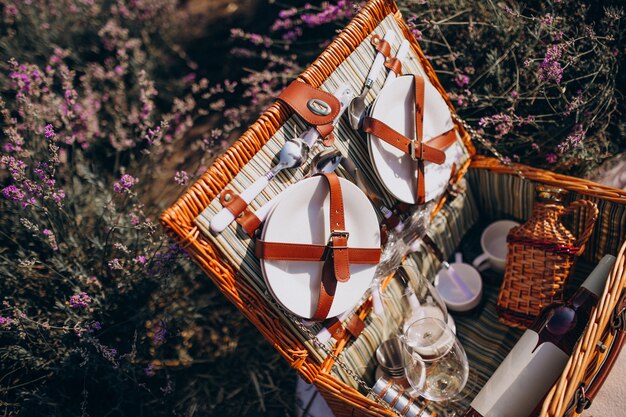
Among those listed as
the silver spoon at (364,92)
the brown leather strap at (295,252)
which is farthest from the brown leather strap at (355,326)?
the silver spoon at (364,92)

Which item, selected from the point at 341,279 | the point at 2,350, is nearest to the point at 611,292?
the point at 341,279

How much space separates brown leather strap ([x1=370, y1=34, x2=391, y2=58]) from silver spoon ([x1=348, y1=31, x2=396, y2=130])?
0.01m

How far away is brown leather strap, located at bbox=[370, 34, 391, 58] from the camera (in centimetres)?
163

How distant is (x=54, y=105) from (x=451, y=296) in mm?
1866

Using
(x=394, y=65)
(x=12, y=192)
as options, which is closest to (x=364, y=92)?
(x=394, y=65)

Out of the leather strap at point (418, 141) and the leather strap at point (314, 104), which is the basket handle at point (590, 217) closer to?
the leather strap at point (418, 141)

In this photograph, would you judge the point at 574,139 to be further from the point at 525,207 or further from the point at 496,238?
the point at 496,238

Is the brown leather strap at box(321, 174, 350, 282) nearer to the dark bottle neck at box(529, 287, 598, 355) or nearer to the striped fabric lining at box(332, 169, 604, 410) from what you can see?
the striped fabric lining at box(332, 169, 604, 410)

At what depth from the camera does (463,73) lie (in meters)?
2.00

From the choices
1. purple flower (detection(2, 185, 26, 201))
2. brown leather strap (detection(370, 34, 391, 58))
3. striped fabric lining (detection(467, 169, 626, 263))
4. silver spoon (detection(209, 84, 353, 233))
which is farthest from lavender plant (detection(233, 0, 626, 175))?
purple flower (detection(2, 185, 26, 201))

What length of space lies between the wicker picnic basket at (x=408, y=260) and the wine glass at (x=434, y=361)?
5.9 inches

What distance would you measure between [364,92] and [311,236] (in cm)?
56

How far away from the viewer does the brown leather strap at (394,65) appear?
1621 millimetres

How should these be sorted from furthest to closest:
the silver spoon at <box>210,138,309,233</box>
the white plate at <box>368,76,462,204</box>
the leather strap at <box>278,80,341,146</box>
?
the white plate at <box>368,76,462,204</box>
the leather strap at <box>278,80,341,146</box>
the silver spoon at <box>210,138,309,233</box>
